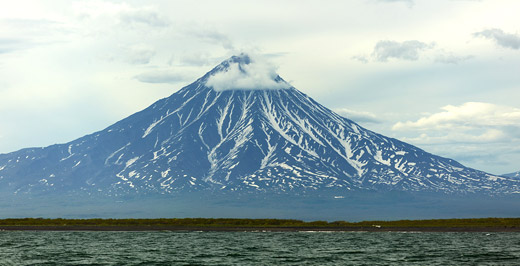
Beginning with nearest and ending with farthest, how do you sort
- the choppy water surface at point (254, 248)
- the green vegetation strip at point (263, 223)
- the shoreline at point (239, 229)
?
the choppy water surface at point (254, 248), the shoreline at point (239, 229), the green vegetation strip at point (263, 223)

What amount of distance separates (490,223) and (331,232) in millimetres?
39095

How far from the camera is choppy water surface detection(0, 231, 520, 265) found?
84.0 meters

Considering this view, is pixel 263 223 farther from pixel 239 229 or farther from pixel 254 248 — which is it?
pixel 254 248

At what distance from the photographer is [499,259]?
84062 millimetres

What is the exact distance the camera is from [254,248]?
100812 millimetres

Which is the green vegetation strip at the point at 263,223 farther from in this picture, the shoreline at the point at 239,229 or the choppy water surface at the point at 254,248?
the choppy water surface at the point at 254,248

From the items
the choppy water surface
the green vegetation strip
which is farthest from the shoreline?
the choppy water surface

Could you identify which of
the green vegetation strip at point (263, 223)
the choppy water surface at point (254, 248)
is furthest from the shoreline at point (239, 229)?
the choppy water surface at point (254, 248)

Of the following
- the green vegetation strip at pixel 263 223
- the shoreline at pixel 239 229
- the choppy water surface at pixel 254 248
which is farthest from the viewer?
the green vegetation strip at pixel 263 223

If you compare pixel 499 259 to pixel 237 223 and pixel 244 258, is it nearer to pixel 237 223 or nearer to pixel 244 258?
pixel 244 258

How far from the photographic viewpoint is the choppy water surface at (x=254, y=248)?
84.0 m

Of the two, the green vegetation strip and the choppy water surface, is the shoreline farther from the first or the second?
the choppy water surface

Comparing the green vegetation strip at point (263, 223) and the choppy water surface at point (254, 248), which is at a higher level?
the green vegetation strip at point (263, 223)

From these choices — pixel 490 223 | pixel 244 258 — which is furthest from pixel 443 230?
pixel 244 258
